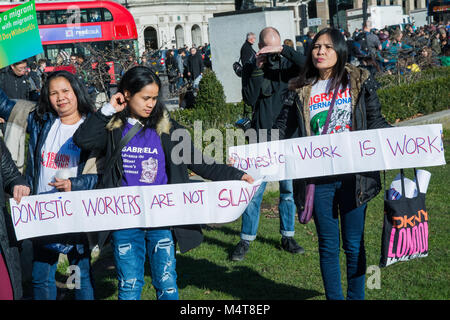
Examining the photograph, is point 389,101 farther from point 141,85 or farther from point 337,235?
point 141,85

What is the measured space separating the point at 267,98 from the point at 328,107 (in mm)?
1679

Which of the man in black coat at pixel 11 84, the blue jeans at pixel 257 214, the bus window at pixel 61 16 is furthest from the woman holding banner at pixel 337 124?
the bus window at pixel 61 16

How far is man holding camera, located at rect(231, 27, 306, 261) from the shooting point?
5.19 metres

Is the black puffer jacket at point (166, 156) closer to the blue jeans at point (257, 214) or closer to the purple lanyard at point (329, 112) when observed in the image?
the purple lanyard at point (329, 112)

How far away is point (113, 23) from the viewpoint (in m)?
28.1

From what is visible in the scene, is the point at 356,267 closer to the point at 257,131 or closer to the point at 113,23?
the point at 257,131

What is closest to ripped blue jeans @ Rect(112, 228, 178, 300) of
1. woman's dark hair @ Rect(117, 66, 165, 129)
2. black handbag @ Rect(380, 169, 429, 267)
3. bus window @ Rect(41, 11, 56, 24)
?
woman's dark hair @ Rect(117, 66, 165, 129)

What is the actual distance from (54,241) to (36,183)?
0.42m

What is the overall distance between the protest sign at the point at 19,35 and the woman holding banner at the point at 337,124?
119 inches

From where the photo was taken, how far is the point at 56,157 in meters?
3.96

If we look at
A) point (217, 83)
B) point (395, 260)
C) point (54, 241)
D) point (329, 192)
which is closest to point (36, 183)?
point (54, 241)

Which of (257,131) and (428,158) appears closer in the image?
(428,158)

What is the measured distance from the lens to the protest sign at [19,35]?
5707 millimetres
